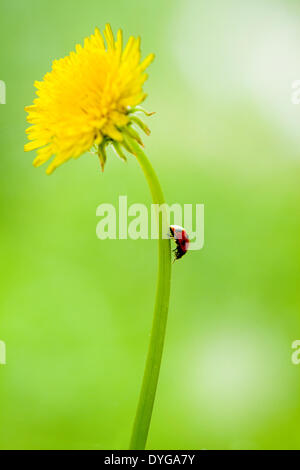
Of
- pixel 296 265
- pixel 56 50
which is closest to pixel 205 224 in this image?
pixel 296 265

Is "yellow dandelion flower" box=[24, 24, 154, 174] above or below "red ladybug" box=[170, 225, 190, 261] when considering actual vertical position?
above

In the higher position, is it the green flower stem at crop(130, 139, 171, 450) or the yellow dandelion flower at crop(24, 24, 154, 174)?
the yellow dandelion flower at crop(24, 24, 154, 174)

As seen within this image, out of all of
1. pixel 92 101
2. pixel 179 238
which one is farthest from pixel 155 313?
pixel 92 101

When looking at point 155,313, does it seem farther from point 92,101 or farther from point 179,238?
point 92,101
